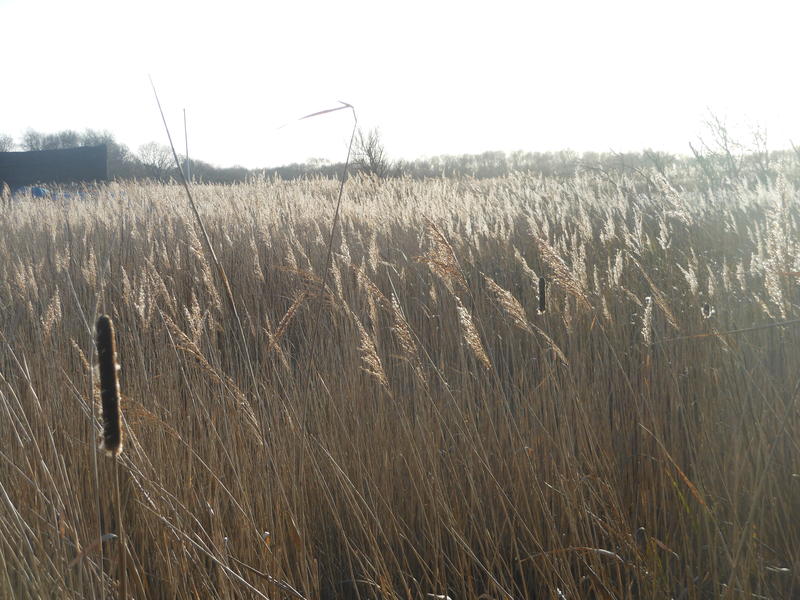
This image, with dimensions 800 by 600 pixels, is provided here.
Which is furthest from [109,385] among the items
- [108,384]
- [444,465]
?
[444,465]

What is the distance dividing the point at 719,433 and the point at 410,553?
0.83 m

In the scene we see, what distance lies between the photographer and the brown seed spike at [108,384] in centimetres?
64

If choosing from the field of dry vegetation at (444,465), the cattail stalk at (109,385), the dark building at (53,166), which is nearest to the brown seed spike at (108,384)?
the cattail stalk at (109,385)

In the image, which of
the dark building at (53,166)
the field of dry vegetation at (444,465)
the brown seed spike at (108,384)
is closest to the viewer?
the brown seed spike at (108,384)

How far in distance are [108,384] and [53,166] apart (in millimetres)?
19608

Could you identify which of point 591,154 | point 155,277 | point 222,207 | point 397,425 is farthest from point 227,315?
point 591,154

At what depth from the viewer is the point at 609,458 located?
1688mm

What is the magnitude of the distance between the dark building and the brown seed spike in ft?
61.4

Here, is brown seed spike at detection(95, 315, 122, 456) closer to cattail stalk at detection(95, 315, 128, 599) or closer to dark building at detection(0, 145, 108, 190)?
cattail stalk at detection(95, 315, 128, 599)

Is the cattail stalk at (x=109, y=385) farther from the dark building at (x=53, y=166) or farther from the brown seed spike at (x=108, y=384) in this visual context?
the dark building at (x=53, y=166)

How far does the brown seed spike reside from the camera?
635 mm

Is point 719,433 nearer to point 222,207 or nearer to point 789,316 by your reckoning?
point 789,316

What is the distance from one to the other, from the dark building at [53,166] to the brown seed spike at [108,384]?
1873 centimetres

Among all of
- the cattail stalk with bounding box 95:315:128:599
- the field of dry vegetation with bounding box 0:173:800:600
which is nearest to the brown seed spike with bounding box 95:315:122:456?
the cattail stalk with bounding box 95:315:128:599
